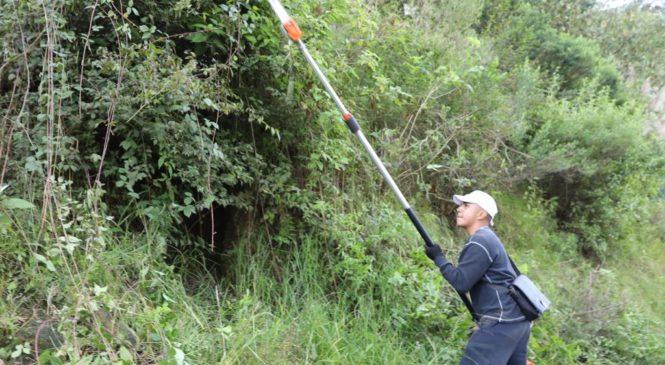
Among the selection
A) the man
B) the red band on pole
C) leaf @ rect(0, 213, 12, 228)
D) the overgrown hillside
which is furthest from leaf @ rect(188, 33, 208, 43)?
the man

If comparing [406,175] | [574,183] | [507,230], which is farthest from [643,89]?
[406,175]

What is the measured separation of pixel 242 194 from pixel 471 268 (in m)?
2.26

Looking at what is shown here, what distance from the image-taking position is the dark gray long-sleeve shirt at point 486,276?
12.5ft

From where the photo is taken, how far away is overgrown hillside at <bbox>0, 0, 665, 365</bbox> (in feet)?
12.0

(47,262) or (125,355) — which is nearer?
(125,355)

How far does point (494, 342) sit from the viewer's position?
384 centimetres

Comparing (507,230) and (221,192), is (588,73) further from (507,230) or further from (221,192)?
(221,192)

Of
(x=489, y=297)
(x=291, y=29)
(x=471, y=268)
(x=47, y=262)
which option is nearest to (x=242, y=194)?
(x=291, y=29)

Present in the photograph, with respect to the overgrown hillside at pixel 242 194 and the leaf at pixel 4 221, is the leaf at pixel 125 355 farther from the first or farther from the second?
the leaf at pixel 4 221

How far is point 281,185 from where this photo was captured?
520 cm

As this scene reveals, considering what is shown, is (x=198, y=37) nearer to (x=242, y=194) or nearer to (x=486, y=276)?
(x=242, y=194)

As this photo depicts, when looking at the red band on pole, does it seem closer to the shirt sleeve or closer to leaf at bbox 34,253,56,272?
the shirt sleeve

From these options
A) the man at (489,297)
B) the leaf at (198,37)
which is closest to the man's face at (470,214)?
the man at (489,297)

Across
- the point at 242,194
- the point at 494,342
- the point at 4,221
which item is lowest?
the point at 494,342
